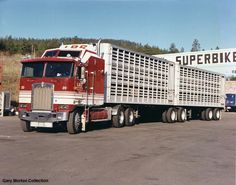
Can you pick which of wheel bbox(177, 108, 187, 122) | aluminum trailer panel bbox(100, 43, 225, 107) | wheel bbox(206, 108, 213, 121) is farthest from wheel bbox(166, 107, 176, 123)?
wheel bbox(206, 108, 213, 121)

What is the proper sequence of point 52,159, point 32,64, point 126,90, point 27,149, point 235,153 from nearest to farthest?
point 52,159 < point 27,149 < point 235,153 < point 32,64 < point 126,90

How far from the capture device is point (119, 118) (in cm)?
2022

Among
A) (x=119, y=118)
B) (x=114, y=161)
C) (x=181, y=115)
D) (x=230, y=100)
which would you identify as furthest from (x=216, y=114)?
(x=230, y=100)

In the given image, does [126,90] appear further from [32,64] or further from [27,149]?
[27,149]

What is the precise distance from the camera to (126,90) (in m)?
20.8

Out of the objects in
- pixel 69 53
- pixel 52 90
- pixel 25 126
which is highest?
pixel 69 53

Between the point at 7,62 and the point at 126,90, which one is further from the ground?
the point at 7,62

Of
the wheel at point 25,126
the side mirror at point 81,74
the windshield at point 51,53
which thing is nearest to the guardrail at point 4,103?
the windshield at point 51,53

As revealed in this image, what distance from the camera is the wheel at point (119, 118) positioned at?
65.6ft

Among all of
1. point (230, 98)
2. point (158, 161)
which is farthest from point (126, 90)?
point (230, 98)

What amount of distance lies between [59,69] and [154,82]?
28.5ft

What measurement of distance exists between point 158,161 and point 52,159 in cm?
245

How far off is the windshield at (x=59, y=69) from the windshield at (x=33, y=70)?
288 millimetres

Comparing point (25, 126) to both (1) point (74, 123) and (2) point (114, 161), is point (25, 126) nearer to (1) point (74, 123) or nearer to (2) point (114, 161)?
(1) point (74, 123)
